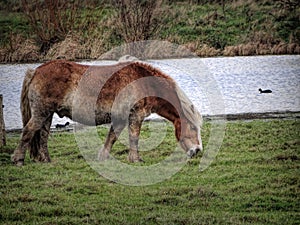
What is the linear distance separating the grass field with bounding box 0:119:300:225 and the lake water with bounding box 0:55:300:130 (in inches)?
179

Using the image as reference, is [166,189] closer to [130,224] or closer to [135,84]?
[130,224]

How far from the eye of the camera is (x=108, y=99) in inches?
347

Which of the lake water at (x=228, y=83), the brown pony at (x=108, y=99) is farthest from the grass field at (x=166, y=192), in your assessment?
the lake water at (x=228, y=83)

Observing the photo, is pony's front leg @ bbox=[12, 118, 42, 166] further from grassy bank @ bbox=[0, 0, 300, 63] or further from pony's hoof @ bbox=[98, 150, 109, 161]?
grassy bank @ bbox=[0, 0, 300, 63]

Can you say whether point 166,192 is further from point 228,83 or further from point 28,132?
point 228,83

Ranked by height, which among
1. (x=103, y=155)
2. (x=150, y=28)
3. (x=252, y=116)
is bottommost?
(x=150, y=28)

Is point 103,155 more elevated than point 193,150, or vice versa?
point 193,150

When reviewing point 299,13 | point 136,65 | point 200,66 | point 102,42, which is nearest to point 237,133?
point 136,65

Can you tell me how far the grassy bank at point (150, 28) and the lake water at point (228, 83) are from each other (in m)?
1.02

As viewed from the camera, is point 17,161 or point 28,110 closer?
point 17,161

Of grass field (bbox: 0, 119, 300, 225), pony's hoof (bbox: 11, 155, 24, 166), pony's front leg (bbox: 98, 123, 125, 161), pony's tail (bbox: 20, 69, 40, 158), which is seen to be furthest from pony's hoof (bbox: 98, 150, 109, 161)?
pony's hoof (bbox: 11, 155, 24, 166)

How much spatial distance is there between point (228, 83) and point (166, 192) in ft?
39.6

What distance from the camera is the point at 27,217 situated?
6434 millimetres

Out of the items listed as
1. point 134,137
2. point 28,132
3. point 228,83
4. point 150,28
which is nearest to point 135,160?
point 134,137
